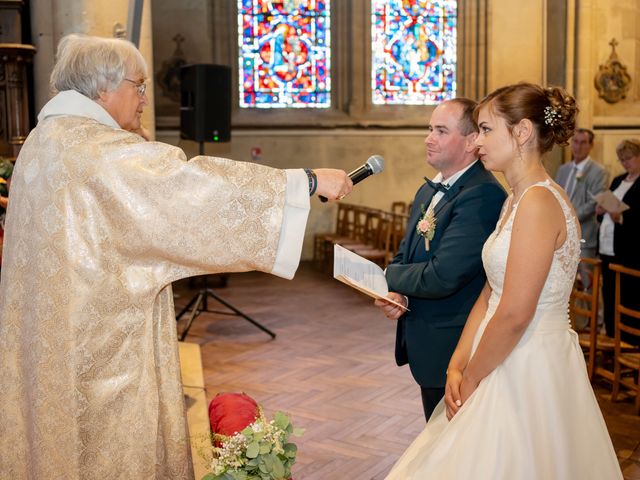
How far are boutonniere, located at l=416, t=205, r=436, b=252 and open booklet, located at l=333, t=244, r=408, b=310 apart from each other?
208 mm

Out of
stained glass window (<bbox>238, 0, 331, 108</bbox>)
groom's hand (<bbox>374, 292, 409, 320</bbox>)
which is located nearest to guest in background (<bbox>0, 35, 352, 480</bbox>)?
groom's hand (<bbox>374, 292, 409, 320</bbox>)

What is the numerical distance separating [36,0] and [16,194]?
14.0 ft

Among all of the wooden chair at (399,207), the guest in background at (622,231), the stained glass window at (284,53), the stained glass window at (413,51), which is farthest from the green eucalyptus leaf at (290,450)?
the stained glass window at (413,51)

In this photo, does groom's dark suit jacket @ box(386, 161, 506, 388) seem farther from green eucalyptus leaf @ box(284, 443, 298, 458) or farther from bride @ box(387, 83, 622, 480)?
green eucalyptus leaf @ box(284, 443, 298, 458)

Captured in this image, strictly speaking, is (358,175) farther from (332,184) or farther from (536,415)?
(536,415)

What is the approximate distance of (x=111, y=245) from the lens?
2.43 metres

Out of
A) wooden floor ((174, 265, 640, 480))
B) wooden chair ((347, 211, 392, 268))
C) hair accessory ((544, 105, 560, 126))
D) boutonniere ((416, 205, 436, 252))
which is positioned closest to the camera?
hair accessory ((544, 105, 560, 126))

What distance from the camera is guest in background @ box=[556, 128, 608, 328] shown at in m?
7.39

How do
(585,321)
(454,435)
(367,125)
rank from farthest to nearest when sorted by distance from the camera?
(367,125) < (585,321) < (454,435)

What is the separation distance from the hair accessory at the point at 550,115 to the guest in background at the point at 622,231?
3.87 m

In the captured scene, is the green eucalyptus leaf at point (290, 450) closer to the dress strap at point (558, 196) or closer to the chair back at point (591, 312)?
the dress strap at point (558, 196)

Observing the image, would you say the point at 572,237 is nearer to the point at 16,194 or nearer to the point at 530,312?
the point at 530,312

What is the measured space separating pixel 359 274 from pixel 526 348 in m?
0.65

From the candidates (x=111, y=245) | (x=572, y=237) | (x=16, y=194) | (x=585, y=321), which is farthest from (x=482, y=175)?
(x=585, y=321)
